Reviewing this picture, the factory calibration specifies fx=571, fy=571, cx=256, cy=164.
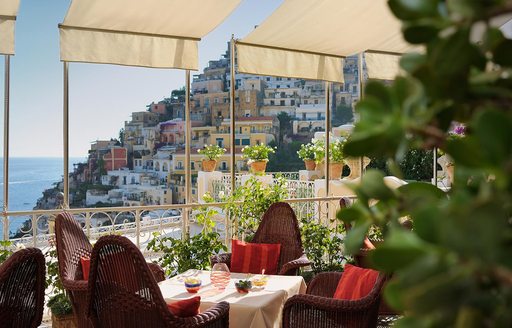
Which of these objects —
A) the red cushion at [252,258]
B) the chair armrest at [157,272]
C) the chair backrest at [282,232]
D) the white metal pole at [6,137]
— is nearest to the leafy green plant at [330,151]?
the chair backrest at [282,232]

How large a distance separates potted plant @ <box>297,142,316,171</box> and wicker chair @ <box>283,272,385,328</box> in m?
6.59

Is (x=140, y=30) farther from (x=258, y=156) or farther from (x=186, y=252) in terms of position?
(x=258, y=156)

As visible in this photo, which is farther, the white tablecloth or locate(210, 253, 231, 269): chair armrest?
locate(210, 253, 231, 269): chair armrest

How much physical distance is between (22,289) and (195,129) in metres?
26.6

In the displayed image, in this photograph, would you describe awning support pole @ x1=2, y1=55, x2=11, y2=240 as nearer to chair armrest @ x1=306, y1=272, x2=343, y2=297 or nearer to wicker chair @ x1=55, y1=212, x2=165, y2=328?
wicker chair @ x1=55, y1=212, x2=165, y2=328

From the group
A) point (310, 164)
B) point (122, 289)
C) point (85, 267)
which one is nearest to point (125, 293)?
point (122, 289)

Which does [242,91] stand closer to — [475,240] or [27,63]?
[27,63]

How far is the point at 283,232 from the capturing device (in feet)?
16.3

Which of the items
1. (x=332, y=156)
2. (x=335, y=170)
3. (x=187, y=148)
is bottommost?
(x=335, y=170)

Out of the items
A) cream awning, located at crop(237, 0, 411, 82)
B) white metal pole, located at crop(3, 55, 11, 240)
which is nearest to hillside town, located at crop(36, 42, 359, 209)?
cream awning, located at crop(237, 0, 411, 82)

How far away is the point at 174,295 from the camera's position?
11.9 feet

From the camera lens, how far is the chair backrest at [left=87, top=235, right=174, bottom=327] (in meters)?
2.75

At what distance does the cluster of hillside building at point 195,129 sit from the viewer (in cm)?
2736

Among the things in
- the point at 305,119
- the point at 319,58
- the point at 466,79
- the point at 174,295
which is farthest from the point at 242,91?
the point at 466,79
